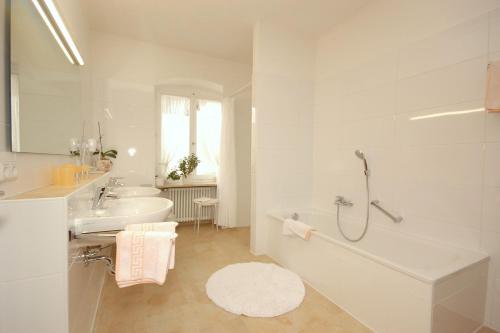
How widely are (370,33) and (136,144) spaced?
313 cm

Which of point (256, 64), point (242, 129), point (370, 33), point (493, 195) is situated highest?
point (370, 33)

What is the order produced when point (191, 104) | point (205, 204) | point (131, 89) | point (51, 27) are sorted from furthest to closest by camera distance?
point (191, 104) → point (205, 204) → point (131, 89) → point (51, 27)

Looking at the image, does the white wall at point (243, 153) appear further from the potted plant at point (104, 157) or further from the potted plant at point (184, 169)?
the potted plant at point (104, 157)

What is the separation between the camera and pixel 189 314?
5.52 feet

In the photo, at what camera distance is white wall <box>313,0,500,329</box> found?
1.62 metres

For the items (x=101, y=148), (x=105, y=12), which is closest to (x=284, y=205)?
(x=101, y=148)

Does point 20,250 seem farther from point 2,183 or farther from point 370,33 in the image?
point 370,33

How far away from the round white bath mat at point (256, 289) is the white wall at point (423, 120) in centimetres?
108

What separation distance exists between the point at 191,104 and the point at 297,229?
9.03ft

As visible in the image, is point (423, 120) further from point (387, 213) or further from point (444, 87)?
point (387, 213)

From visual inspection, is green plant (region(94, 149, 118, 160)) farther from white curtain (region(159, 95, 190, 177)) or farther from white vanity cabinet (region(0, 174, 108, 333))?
white vanity cabinet (region(0, 174, 108, 333))

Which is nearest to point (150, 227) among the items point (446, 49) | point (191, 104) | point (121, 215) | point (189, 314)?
point (121, 215)

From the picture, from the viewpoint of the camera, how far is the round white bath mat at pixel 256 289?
1.74 meters

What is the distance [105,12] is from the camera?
101 inches
